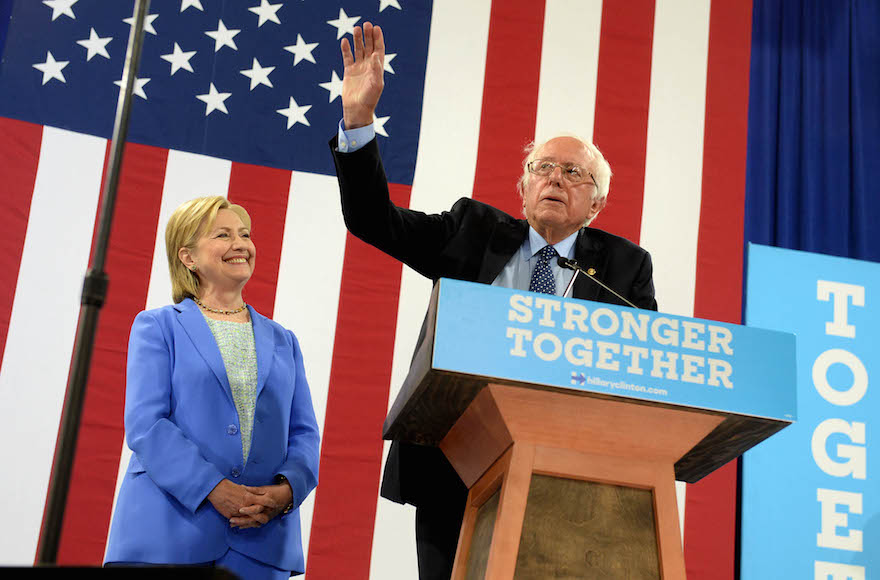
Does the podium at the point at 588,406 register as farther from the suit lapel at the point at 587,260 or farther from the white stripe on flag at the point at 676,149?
the white stripe on flag at the point at 676,149

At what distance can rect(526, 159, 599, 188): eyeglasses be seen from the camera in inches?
87.5

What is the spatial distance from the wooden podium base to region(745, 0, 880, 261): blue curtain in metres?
2.54

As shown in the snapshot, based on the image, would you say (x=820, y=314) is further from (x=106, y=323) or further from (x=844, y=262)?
(x=106, y=323)

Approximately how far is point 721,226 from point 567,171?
5.58 ft

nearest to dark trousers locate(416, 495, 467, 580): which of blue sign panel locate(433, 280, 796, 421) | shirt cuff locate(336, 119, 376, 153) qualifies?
blue sign panel locate(433, 280, 796, 421)

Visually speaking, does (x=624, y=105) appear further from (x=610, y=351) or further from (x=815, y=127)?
(x=610, y=351)

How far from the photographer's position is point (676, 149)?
379cm

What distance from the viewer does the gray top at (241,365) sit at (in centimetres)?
214

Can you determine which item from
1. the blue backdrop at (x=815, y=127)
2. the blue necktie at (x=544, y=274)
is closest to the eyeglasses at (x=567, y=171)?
the blue necktie at (x=544, y=274)

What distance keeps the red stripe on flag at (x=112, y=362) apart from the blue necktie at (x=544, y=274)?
161 centimetres

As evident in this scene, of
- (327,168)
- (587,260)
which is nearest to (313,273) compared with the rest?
(327,168)

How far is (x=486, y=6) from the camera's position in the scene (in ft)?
12.6

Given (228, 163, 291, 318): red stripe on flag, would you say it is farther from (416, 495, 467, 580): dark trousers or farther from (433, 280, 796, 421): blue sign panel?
(433, 280, 796, 421): blue sign panel

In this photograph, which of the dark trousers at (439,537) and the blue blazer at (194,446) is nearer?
the dark trousers at (439,537)
